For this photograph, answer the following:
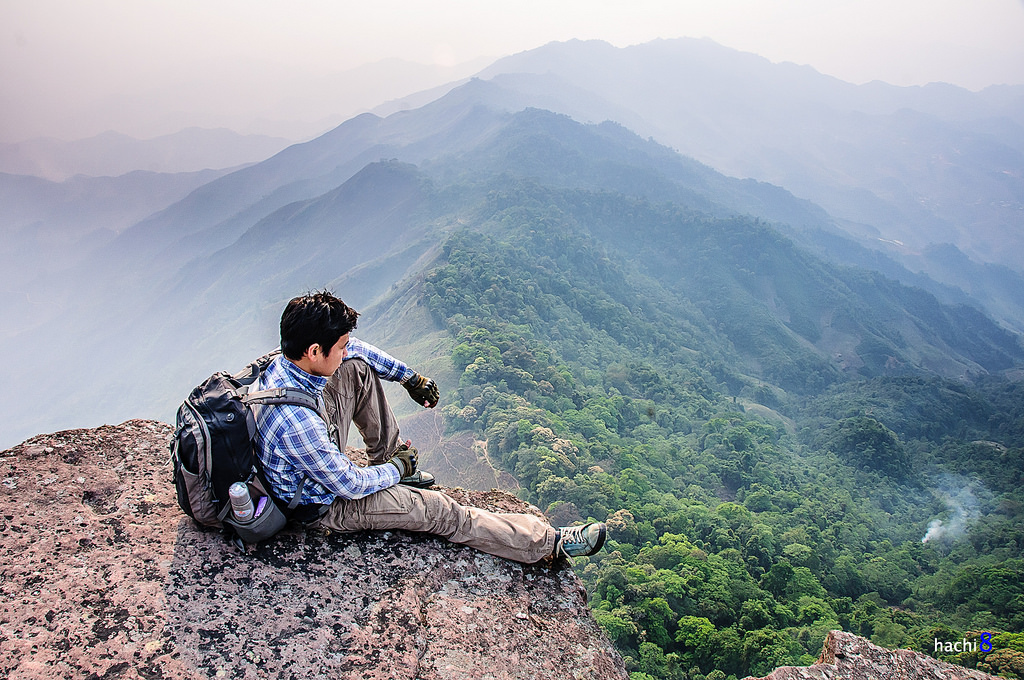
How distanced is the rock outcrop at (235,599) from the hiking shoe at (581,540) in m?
0.21

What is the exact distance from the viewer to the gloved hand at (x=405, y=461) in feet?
10.2

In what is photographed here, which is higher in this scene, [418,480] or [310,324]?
[310,324]

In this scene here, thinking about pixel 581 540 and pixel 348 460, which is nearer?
pixel 348 460

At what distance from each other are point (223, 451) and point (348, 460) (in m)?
0.59

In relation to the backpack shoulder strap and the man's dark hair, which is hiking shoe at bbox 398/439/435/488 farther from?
the man's dark hair

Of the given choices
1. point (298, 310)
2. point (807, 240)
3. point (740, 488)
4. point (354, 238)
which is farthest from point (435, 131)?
point (298, 310)

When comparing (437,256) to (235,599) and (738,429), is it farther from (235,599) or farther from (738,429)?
(235,599)

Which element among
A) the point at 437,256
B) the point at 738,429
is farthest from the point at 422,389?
the point at 437,256

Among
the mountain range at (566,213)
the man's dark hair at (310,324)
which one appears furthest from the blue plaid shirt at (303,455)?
the mountain range at (566,213)

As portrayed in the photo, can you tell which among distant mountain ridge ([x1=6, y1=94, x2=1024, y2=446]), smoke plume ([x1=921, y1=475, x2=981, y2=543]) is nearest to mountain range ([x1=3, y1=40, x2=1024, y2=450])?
distant mountain ridge ([x1=6, y1=94, x2=1024, y2=446])

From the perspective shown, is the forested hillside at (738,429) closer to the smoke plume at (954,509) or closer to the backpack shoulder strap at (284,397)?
the smoke plume at (954,509)

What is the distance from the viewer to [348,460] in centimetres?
278

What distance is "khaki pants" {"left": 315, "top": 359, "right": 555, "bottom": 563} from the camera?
3.09 meters

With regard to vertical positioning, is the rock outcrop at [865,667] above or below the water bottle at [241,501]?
below
